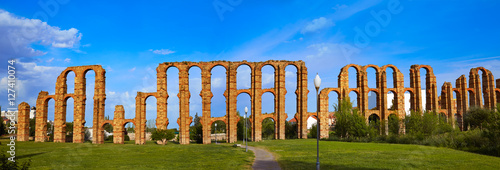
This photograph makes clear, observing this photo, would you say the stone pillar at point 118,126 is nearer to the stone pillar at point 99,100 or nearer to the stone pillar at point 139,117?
the stone pillar at point 139,117

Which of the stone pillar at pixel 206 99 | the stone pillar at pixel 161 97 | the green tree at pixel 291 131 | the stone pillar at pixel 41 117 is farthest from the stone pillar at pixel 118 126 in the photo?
the green tree at pixel 291 131

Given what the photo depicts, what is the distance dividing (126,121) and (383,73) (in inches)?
→ 1524

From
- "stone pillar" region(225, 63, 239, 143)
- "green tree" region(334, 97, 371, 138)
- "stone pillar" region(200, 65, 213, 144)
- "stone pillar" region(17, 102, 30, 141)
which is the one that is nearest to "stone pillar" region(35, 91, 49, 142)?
→ "stone pillar" region(17, 102, 30, 141)

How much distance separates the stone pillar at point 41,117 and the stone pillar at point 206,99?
22.8 m

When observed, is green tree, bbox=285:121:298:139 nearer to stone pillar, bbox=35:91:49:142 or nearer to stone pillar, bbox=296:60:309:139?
stone pillar, bbox=296:60:309:139

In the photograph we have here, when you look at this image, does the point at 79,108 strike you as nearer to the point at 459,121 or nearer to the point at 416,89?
the point at 416,89

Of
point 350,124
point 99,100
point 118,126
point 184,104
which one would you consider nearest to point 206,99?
point 184,104

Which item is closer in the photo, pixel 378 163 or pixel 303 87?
pixel 378 163

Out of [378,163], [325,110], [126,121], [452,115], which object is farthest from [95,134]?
[452,115]

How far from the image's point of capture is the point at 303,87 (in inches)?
1961

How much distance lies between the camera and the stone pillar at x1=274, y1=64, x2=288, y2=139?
48.9m

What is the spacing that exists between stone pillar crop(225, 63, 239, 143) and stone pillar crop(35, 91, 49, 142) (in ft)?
86.0

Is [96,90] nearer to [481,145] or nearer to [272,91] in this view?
[272,91]

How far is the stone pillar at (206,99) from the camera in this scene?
48438mm
